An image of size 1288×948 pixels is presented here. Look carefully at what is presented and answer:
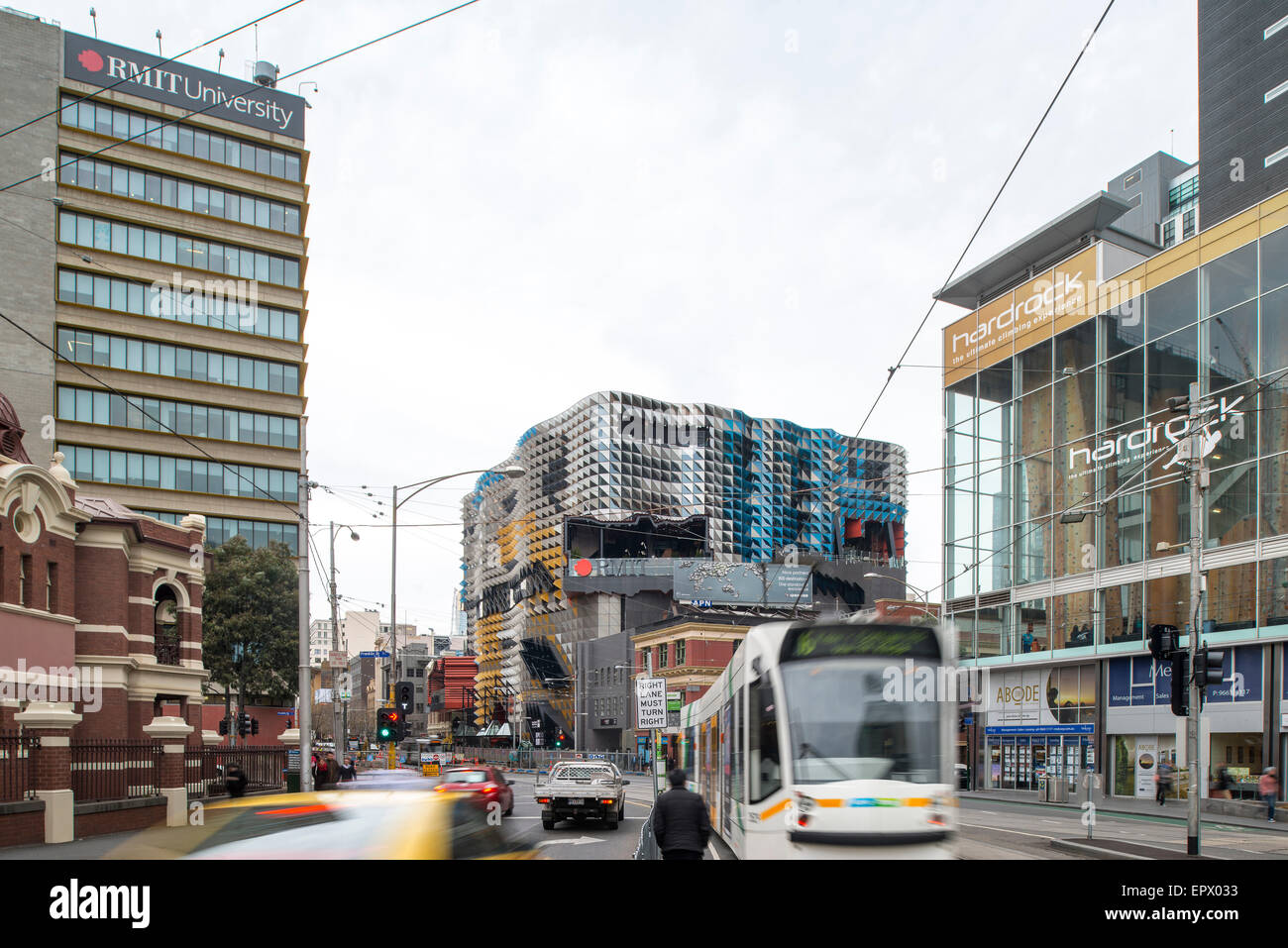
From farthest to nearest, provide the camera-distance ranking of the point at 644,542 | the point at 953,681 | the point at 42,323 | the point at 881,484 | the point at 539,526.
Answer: the point at 881,484, the point at 539,526, the point at 644,542, the point at 42,323, the point at 953,681

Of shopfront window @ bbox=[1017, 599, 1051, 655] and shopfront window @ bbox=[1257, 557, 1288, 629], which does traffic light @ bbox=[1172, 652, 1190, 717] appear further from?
shopfront window @ bbox=[1017, 599, 1051, 655]

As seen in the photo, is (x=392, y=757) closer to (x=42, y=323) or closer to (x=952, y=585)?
(x=952, y=585)

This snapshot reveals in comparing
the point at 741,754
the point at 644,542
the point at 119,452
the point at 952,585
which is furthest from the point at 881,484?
the point at 741,754

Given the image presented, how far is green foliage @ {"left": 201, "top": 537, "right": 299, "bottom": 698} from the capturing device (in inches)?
1981

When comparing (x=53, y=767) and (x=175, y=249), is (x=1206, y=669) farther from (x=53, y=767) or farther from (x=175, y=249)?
(x=175, y=249)

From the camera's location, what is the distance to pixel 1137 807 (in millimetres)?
35000

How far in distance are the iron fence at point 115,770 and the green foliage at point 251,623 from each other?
79.6 ft

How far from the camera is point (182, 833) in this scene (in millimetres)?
7000

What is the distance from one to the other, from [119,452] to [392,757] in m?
35.6

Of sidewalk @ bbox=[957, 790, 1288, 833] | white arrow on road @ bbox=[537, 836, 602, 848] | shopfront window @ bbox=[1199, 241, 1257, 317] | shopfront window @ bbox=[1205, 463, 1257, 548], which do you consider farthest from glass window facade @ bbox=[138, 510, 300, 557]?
shopfront window @ bbox=[1199, 241, 1257, 317]

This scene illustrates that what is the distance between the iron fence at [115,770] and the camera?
23.5 m

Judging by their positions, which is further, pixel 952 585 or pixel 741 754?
pixel 952 585

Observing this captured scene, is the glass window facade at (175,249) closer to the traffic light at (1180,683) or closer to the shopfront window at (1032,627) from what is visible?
the shopfront window at (1032,627)

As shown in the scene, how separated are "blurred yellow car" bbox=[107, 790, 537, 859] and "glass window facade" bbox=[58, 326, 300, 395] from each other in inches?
2322
